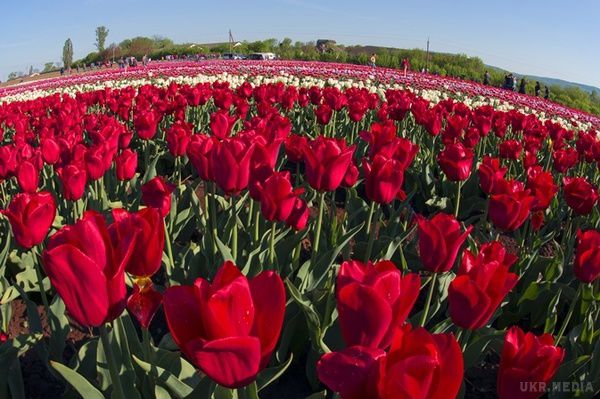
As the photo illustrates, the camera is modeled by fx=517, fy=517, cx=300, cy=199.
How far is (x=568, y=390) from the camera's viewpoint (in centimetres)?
220

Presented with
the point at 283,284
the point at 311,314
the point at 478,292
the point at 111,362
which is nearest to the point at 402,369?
the point at 283,284

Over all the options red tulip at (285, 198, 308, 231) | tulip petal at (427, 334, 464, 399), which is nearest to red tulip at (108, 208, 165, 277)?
tulip petal at (427, 334, 464, 399)

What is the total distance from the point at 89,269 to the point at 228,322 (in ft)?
1.19

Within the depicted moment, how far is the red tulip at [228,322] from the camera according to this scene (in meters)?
0.95

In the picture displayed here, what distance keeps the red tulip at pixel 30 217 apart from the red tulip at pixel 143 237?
0.67 m

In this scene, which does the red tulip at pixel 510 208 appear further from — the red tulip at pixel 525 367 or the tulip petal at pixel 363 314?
the tulip petal at pixel 363 314

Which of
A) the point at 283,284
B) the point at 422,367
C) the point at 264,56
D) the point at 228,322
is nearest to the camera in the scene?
the point at 422,367

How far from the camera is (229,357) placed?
38.3 inches

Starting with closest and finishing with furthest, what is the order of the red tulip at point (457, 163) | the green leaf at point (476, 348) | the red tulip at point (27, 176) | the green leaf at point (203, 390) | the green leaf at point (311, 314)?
the green leaf at point (203, 390), the green leaf at point (311, 314), the green leaf at point (476, 348), the red tulip at point (27, 176), the red tulip at point (457, 163)

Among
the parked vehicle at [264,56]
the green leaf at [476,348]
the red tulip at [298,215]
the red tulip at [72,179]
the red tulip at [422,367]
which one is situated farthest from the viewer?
the parked vehicle at [264,56]

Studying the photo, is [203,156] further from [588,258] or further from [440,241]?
[588,258]

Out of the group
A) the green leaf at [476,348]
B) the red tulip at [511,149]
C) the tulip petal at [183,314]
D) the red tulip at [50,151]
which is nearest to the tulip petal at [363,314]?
the tulip petal at [183,314]

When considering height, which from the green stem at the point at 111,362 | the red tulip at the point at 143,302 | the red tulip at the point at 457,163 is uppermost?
the red tulip at the point at 457,163

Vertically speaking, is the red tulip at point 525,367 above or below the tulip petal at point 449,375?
below
